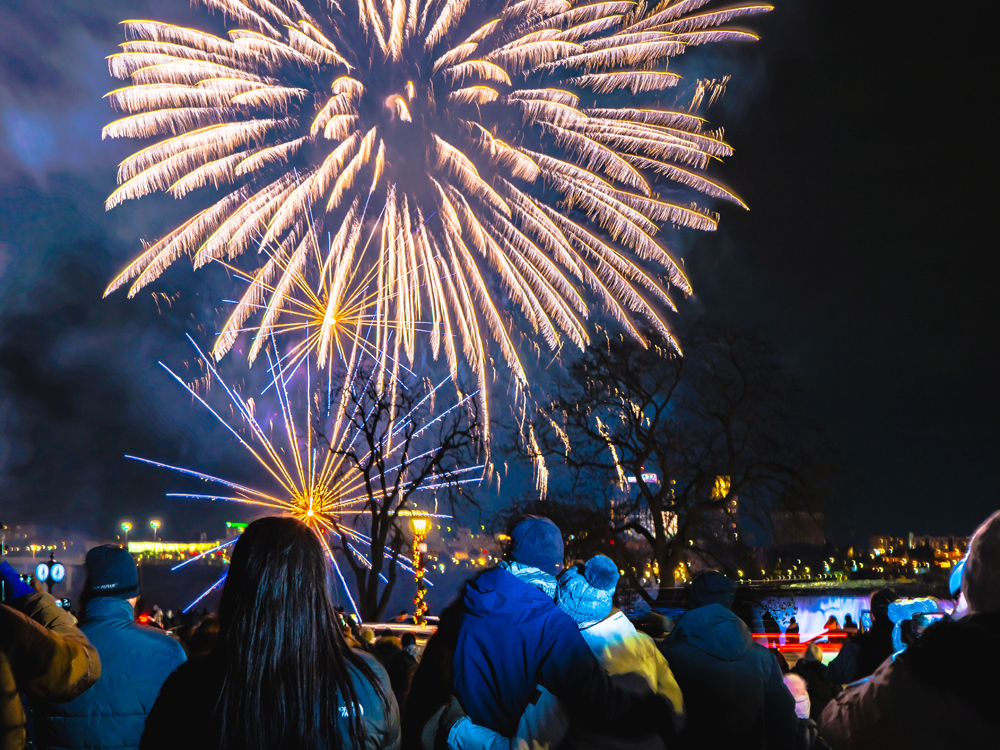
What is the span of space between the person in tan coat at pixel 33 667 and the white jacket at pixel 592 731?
1574 mm

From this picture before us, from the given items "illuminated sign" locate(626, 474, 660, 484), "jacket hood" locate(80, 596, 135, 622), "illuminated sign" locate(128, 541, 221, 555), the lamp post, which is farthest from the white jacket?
"illuminated sign" locate(128, 541, 221, 555)

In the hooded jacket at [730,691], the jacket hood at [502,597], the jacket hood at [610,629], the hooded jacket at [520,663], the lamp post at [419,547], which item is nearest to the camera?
the hooded jacket at [520,663]

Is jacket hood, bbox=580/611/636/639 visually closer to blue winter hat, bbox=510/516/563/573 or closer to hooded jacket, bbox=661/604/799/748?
blue winter hat, bbox=510/516/563/573

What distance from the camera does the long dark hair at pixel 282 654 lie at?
2.26 m

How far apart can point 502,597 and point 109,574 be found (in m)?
1.93

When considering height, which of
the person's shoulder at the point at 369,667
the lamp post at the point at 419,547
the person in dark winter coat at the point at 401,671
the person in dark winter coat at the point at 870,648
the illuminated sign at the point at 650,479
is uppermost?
the person's shoulder at the point at 369,667

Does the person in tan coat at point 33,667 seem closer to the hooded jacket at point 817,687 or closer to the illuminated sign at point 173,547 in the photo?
the hooded jacket at point 817,687

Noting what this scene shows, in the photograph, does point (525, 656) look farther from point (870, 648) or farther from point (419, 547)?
point (419, 547)

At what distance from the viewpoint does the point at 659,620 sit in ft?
22.4

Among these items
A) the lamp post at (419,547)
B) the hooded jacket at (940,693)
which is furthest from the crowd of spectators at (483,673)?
the lamp post at (419,547)

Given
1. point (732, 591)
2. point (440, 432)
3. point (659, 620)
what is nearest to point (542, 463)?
point (440, 432)

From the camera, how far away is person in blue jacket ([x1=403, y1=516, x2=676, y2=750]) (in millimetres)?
3141

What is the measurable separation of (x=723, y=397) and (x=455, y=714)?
24.1 meters

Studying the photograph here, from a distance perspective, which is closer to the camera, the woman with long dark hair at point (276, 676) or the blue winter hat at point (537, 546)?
the woman with long dark hair at point (276, 676)
